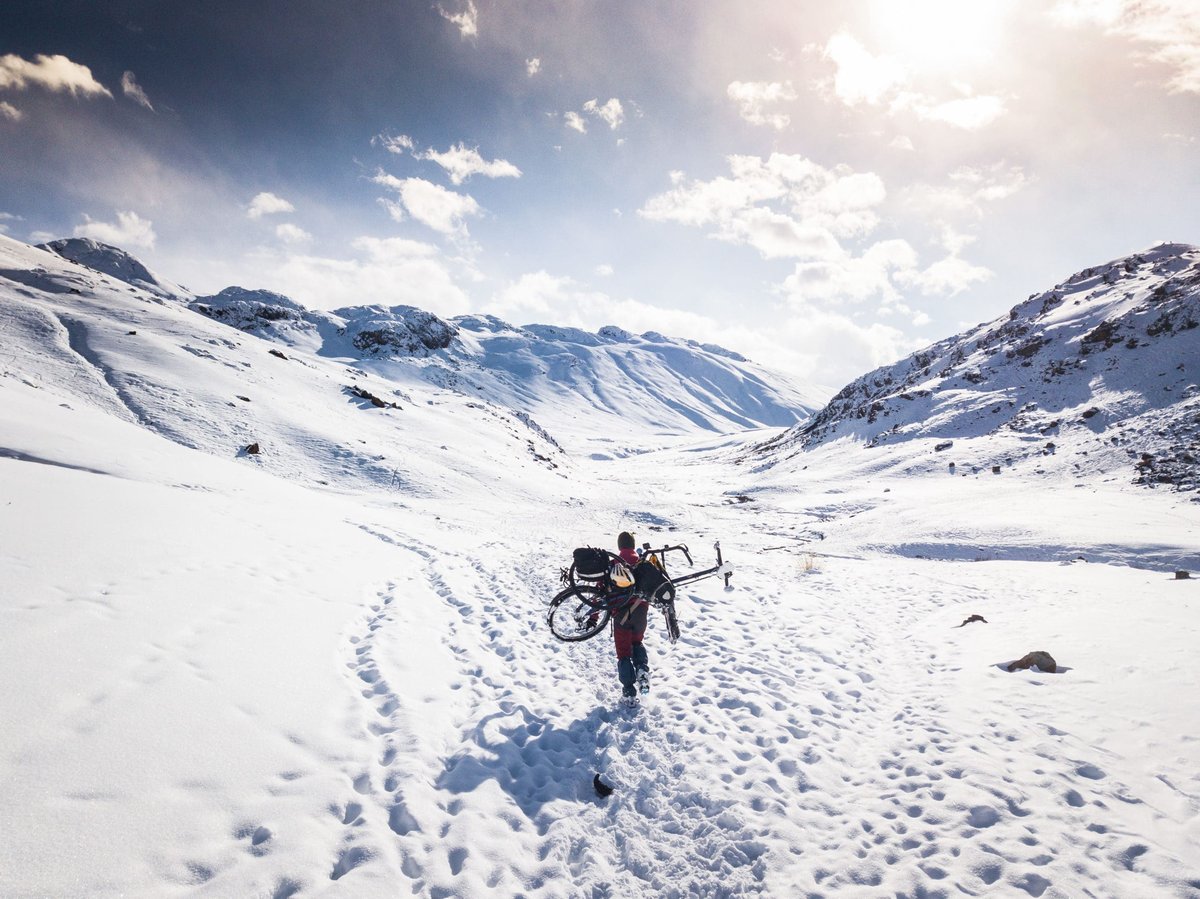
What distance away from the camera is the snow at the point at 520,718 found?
4.66 m

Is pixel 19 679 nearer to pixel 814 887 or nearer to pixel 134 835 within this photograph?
pixel 134 835

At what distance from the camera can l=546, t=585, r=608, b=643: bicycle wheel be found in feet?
30.4

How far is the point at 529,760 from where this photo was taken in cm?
693

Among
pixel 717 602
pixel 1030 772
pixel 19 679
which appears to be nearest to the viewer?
pixel 19 679

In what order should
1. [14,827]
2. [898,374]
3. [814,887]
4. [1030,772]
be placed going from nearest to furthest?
1. [14,827]
2. [814,887]
3. [1030,772]
4. [898,374]

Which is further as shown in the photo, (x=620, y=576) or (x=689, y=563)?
(x=689, y=563)

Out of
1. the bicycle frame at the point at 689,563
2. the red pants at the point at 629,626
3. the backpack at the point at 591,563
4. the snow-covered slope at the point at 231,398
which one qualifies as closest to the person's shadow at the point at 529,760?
the red pants at the point at 629,626

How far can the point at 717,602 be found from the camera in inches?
536

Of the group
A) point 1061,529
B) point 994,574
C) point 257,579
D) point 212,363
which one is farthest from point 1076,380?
point 212,363

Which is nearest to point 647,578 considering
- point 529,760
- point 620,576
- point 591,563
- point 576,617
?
point 620,576

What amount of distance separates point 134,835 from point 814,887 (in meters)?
6.15

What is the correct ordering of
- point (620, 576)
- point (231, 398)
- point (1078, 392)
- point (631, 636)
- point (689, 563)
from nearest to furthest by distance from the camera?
point (620, 576) → point (631, 636) → point (689, 563) → point (231, 398) → point (1078, 392)

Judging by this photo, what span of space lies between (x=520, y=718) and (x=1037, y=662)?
894 centimetres

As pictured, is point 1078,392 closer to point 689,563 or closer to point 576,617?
point 689,563
